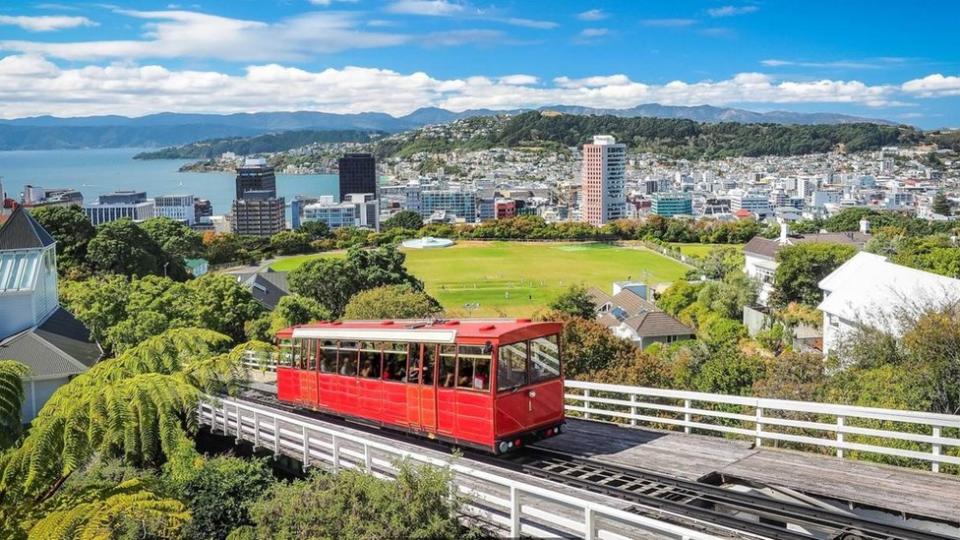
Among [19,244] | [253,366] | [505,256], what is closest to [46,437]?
[253,366]

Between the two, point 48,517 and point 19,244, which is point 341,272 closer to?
point 19,244

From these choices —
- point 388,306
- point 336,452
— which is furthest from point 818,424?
point 388,306

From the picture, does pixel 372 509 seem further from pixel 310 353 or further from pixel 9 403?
pixel 310 353

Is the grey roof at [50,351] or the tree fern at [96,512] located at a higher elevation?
Result: the tree fern at [96,512]

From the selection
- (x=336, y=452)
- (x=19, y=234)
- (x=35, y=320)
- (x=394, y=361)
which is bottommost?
(x=35, y=320)

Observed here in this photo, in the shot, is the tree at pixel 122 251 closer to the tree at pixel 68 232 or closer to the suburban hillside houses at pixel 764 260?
the tree at pixel 68 232

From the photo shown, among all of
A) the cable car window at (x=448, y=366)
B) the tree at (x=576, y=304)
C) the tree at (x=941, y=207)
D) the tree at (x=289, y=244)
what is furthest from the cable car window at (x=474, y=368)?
the tree at (x=941, y=207)
